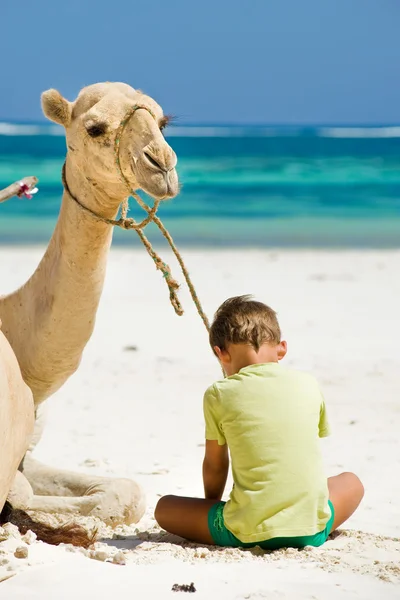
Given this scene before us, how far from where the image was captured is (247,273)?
13.7m

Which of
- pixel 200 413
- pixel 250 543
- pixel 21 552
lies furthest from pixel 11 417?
pixel 200 413

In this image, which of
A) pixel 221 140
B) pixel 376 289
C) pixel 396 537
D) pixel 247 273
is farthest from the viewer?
pixel 221 140

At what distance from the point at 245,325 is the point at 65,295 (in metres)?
0.95

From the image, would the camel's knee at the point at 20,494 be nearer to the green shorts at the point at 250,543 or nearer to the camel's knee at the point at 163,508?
the camel's knee at the point at 163,508

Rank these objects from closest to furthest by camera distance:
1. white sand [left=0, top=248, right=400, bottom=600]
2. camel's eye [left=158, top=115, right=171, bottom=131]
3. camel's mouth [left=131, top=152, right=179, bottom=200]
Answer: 1. white sand [left=0, top=248, right=400, bottom=600]
2. camel's mouth [left=131, top=152, right=179, bottom=200]
3. camel's eye [left=158, top=115, right=171, bottom=131]

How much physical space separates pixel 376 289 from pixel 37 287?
8.11 metres

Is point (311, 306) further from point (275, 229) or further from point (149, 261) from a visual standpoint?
point (275, 229)

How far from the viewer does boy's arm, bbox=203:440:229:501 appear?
4113mm

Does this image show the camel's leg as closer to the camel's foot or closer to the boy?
the boy

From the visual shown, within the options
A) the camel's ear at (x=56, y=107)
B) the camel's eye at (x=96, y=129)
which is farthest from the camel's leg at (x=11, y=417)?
the camel's ear at (x=56, y=107)

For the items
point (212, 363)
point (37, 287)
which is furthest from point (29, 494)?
point (212, 363)

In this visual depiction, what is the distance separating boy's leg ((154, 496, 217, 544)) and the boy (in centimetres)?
2

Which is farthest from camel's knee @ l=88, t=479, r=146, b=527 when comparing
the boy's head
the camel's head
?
the camel's head

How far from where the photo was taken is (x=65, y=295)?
4.65 metres
